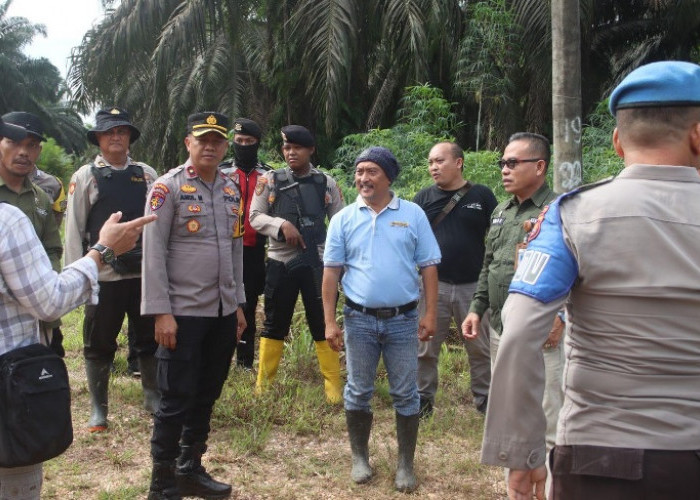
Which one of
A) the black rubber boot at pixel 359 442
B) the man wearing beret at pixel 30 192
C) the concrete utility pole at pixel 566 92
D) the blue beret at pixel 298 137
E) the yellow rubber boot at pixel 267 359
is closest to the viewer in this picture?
the black rubber boot at pixel 359 442

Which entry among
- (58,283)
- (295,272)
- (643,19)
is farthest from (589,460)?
(643,19)

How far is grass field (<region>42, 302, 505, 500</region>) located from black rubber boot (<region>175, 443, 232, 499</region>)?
0.14 m

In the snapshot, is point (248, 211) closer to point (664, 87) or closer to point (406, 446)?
point (406, 446)

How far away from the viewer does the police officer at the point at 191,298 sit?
3557mm

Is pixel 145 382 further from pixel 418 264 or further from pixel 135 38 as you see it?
pixel 135 38

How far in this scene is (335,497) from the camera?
3.88 m

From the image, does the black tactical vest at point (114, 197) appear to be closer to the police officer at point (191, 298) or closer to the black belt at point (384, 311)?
the police officer at point (191, 298)

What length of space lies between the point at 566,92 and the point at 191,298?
3436 millimetres

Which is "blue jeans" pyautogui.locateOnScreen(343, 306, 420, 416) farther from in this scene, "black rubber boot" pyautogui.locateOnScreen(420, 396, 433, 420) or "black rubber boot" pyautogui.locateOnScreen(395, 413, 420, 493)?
"black rubber boot" pyautogui.locateOnScreen(420, 396, 433, 420)

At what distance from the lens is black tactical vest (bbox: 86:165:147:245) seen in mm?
4719

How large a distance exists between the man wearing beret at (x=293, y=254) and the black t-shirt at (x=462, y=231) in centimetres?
90

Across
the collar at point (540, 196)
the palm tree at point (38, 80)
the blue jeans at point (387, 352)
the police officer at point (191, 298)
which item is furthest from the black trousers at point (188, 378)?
the palm tree at point (38, 80)

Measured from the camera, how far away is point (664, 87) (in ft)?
5.52

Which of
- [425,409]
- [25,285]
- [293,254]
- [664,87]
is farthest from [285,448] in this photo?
[664,87]
